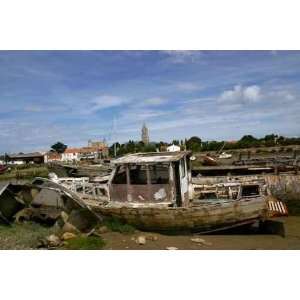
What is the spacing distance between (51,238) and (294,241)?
6074 millimetres

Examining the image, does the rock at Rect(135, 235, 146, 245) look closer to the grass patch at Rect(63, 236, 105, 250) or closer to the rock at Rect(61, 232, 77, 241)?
the grass patch at Rect(63, 236, 105, 250)

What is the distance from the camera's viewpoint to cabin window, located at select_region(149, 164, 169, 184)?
34.4 feet

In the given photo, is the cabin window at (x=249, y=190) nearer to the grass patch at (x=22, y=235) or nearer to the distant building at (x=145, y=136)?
the grass patch at (x=22, y=235)

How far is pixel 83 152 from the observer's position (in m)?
60.9

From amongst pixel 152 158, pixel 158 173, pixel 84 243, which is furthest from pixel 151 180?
pixel 84 243

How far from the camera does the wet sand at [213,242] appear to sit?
859 centimetres

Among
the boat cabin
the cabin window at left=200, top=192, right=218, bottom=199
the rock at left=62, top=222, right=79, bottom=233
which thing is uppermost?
the boat cabin

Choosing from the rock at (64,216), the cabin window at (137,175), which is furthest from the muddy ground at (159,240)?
the cabin window at (137,175)

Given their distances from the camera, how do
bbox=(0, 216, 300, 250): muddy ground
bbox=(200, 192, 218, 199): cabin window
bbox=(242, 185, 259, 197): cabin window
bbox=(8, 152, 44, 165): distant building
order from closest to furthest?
bbox=(0, 216, 300, 250): muddy ground
bbox=(242, 185, 259, 197): cabin window
bbox=(200, 192, 218, 199): cabin window
bbox=(8, 152, 44, 165): distant building

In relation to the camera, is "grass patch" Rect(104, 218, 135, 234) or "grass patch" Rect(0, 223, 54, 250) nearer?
"grass patch" Rect(0, 223, 54, 250)

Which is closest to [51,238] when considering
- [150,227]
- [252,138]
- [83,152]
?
[150,227]

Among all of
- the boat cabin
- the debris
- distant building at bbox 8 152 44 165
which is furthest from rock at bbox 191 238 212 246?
distant building at bbox 8 152 44 165

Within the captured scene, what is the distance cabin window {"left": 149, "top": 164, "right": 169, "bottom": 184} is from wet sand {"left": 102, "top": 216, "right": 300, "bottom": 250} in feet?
5.26

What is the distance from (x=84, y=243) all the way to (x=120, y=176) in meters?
2.72
